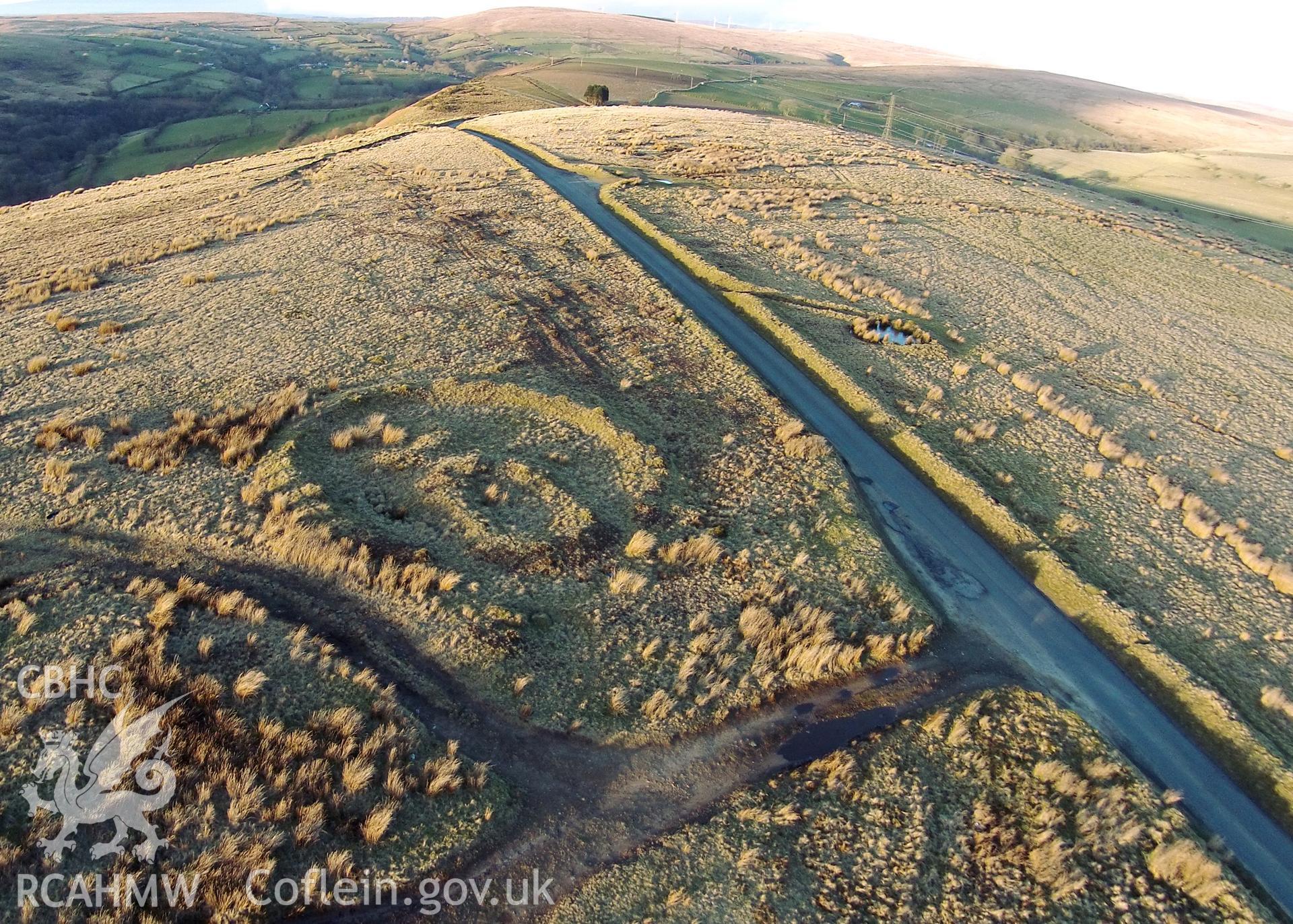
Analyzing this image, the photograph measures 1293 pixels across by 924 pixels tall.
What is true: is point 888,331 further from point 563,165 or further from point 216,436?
point 563,165

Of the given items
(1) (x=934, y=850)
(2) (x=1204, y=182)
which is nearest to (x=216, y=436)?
(1) (x=934, y=850)

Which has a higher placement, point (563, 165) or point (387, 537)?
point (563, 165)

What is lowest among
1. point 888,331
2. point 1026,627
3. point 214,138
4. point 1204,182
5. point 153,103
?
point 1026,627

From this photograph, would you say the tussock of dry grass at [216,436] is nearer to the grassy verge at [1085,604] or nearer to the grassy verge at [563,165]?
the grassy verge at [1085,604]

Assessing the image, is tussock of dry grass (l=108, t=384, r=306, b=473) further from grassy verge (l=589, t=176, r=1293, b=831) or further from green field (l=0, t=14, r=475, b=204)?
green field (l=0, t=14, r=475, b=204)

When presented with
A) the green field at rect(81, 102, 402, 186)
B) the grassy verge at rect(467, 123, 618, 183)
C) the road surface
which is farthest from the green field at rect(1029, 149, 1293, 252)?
the green field at rect(81, 102, 402, 186)
